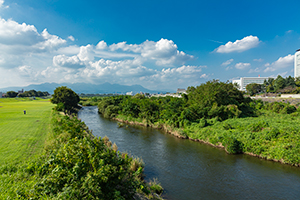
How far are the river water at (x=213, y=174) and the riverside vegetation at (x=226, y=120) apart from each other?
4.46ft

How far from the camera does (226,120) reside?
26.9m

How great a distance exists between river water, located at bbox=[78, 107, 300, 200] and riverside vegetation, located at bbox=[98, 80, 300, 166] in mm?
1360

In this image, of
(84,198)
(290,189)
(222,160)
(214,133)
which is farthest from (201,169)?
(84,198)

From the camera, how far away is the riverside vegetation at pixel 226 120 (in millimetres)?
17062

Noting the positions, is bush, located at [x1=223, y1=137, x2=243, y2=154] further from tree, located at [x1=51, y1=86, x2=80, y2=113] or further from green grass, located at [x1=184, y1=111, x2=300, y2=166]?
tree, located at [x1=51, y1=86, x2=80, y2=113]

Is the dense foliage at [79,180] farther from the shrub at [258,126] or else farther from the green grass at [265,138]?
the shrub at [258,126]

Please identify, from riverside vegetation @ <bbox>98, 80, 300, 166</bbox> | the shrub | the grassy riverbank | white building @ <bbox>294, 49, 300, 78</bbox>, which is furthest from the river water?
white building @ <bbox>294, 49, 300, 78</bbox>

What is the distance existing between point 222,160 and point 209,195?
7034 mm

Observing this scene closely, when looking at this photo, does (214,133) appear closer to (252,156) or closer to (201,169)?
(252,156)

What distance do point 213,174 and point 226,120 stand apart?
14919mm

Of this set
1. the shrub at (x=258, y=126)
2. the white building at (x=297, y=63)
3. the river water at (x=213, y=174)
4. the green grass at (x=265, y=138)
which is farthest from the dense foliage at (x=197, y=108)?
the white building at (x=297, y=63)

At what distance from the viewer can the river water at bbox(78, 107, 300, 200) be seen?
38.2ft

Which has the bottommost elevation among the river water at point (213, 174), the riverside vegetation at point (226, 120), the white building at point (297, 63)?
the river water at point (213, 174)

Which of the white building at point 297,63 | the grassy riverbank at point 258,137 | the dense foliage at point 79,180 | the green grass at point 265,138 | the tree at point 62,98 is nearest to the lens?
the dense foliage at point 79,180
